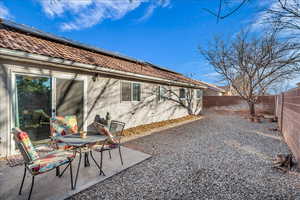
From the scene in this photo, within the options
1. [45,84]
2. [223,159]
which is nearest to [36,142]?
[45,84]

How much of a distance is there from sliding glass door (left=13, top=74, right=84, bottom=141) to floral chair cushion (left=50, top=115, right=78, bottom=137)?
3.61 ft

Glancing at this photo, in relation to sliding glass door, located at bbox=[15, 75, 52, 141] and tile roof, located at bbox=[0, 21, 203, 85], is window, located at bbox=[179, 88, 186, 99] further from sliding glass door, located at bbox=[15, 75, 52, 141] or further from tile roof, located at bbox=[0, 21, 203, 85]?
sliding glass door, located at bbox=[15, 75, 52, 141]

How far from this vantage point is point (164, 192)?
218 cm

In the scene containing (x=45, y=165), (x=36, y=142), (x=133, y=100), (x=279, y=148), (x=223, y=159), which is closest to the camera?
(x=45, y=165)

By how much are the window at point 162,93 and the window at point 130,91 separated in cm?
166

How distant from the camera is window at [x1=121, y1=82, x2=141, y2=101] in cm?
604

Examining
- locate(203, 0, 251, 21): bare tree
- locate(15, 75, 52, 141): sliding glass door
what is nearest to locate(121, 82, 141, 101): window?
locate(15, 75, 52, 141): sliding glass door

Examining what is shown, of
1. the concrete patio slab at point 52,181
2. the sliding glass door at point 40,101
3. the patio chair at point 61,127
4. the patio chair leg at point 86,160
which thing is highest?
the sliding glass door at point 40,101

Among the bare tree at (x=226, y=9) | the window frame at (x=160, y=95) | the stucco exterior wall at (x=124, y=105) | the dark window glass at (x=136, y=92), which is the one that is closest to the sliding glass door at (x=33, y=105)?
the stucco exterior wall at (x=124, y=105)

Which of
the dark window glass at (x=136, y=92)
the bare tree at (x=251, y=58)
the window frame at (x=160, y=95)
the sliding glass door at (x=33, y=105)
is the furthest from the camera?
the bare tree at (x=251, y=58)

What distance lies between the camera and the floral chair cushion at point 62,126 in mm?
2908

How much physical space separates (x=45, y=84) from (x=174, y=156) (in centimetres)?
407

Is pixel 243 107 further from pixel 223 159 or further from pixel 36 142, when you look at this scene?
pixel 36 142

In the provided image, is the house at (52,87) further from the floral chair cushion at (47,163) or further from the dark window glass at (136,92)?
the floral chair cushion at (47,163)
